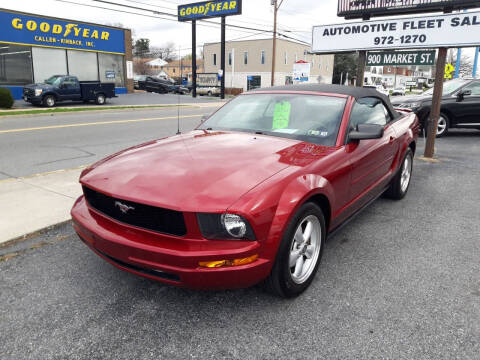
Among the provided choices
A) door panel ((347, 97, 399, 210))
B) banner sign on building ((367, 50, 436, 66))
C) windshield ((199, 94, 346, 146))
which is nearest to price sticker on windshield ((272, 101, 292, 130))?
windshield ((199, 94, 346, 146))

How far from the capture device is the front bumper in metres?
2.29

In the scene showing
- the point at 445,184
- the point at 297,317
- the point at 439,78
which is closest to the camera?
the point at 297,317

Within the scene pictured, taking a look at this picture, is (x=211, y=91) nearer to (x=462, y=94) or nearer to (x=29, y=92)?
(x=29, y=92)

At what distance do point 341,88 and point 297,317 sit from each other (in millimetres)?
2563

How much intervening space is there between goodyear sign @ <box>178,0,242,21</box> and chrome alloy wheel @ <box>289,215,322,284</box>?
32.4 metres

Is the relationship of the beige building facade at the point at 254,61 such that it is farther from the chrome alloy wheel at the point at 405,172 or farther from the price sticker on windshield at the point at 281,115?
the price sticker on windshield at the point at 281,115

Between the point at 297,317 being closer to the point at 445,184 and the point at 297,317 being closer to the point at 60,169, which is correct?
the point at 445,184

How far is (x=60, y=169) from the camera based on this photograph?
6.47 metres

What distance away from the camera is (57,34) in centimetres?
2503

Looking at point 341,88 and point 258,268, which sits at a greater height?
point 341,88

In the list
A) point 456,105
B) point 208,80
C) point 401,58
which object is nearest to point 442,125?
point 456,105

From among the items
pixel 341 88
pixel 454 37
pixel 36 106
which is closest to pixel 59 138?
pixel 341 88

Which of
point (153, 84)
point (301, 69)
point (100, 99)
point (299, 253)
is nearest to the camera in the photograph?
point (299, 253)

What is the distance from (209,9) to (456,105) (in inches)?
1081
